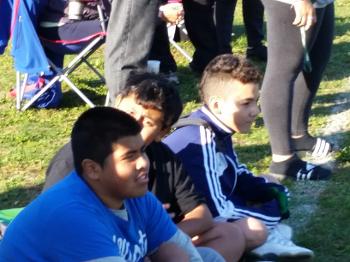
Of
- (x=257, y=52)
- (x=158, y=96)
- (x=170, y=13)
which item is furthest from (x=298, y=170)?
(x=257, y=52)

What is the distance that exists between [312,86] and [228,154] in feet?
3.98

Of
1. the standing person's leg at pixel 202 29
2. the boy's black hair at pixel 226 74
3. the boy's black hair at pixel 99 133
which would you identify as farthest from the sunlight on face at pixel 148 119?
the standing person's leg at pixel 202 29

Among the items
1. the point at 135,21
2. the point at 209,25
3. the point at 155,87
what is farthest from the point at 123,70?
the point at 209,25

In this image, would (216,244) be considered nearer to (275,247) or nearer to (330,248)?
(275,247)

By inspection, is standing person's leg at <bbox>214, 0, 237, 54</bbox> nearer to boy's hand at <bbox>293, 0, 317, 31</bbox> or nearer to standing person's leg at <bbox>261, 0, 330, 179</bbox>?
standing person's leg at <bbox>261, 0, 330, 179</bbox>

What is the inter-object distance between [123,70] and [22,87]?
186 cm

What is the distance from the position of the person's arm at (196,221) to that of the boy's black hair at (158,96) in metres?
0.41

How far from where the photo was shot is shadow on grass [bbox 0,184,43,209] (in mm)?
4765

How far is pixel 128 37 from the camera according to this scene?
4840 mm

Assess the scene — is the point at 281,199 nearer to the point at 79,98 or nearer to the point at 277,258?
the point at 277,258

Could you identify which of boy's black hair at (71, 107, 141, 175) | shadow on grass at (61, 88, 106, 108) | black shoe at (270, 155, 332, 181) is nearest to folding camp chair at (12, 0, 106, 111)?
shadow on grass at (61, 88, 106, 108)

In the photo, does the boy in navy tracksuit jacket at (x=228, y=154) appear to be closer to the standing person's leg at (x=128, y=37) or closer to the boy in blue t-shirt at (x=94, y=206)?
the standing person's leg at (x=128, y=37)

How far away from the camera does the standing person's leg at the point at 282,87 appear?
471 cm

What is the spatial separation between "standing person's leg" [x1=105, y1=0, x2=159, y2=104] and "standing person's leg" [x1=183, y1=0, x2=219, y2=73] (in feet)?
8.12
